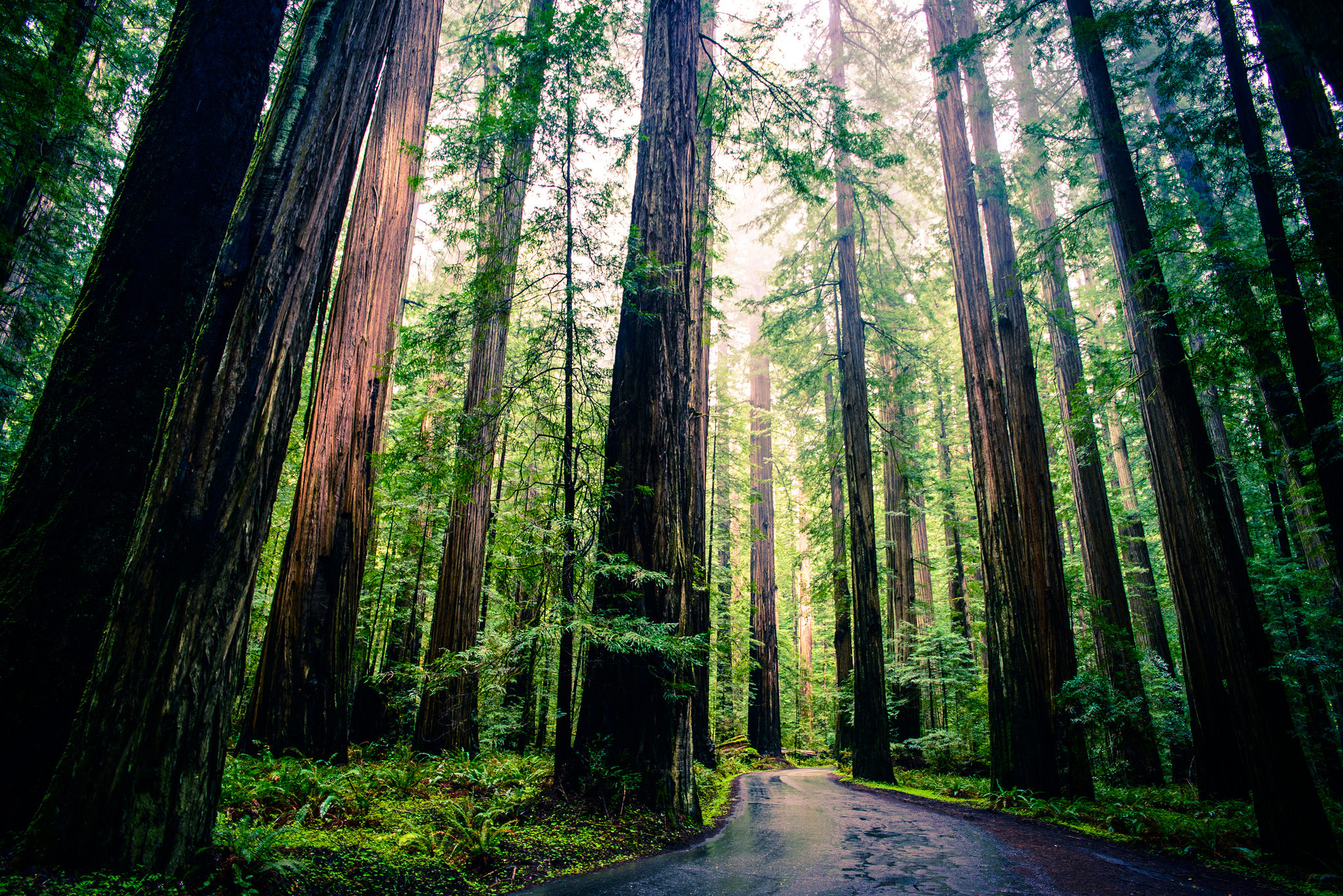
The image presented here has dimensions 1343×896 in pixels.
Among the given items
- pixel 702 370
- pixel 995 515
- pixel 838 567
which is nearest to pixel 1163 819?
pixel 995 515

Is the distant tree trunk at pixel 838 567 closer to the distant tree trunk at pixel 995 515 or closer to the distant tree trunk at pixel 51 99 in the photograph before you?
the distant tree trunk at pixel 995 515

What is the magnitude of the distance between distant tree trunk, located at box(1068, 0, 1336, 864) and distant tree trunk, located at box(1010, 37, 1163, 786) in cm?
116

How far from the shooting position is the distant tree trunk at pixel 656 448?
4.28 meters

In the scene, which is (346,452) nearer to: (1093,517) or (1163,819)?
(1163,819)

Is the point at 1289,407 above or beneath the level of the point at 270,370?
above

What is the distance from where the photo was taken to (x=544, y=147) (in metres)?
4.72

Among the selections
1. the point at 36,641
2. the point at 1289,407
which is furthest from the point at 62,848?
the point at 1289,407

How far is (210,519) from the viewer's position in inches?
86.0

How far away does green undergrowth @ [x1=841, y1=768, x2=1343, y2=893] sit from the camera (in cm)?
404

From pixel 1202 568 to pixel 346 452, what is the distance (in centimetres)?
823

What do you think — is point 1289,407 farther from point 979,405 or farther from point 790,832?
point 790,832

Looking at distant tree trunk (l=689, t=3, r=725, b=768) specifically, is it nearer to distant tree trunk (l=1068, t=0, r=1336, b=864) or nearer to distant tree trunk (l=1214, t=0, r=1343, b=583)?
distant tree trunk (l=1068, t=0, r=1336, b=864)

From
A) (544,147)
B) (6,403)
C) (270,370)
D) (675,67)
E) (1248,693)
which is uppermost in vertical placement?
(675,67)

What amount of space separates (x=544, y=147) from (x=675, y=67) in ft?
6.54
